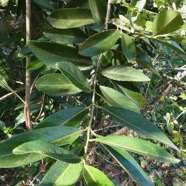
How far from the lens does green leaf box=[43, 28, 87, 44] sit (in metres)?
0.70

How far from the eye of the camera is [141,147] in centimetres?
49

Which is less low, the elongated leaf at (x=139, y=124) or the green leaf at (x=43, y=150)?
the green leaf at (x=43, y=150)

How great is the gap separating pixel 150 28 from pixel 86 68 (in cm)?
17

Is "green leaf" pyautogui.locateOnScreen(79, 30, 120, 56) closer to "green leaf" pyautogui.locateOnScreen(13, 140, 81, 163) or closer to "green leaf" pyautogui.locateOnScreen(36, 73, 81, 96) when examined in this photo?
"green leaf" pyautogui.locateOnScreen(36, 73, 81, 96)

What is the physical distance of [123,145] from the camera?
49 cm

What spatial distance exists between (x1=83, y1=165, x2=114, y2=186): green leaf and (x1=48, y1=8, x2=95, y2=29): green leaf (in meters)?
0.36

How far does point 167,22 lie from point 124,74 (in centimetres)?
15

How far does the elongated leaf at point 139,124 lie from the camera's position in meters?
0.53

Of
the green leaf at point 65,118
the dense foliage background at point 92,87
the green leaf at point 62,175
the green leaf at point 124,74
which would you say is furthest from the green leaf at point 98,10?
the green leaf at point 62,175

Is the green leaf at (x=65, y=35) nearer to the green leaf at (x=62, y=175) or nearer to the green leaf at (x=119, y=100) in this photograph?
the green leaf at (x=119, y=100)

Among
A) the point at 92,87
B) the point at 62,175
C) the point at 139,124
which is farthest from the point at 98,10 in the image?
the point at 62,175

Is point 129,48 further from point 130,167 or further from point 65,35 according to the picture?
point 130,167

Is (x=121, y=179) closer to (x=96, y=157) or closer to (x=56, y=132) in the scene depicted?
(x=96, y=157)

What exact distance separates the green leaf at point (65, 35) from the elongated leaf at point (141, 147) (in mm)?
302
